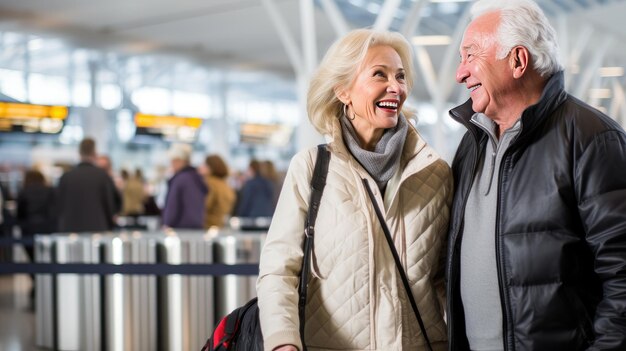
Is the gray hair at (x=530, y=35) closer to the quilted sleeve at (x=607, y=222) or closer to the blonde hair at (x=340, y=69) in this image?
the quilted sleeve at (x=607, y=222)

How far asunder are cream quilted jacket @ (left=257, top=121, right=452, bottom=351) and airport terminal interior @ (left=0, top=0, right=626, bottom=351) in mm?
1344

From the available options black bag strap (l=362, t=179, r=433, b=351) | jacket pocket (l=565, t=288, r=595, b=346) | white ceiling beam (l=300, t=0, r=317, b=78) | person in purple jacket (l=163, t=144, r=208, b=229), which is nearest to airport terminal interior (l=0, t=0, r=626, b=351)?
white ceiling beam (l=300, t=0, r=317, b=78)

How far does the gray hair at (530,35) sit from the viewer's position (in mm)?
2689

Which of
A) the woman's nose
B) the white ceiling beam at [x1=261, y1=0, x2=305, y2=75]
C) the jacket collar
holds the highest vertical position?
the white ceiling beam at [x1=261, y1=0, x2=305, y2=75]

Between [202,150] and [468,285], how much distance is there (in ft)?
110

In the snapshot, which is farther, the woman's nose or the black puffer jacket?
the woman's nose

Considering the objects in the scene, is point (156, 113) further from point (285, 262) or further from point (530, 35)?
point (530, 35)

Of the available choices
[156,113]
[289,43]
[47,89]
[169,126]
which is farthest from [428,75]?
[47,89]

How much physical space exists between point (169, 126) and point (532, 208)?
83.2 ft

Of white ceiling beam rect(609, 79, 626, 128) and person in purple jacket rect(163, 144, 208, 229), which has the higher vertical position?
white ceiling beam rect(609, 79, 626, 128)

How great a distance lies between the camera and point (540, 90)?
2.74 m

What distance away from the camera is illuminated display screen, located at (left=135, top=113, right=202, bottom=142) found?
26.1 m

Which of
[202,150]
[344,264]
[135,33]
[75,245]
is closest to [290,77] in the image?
[202,150]

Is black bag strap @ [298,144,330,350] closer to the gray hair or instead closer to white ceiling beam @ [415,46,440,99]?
the gray hair
